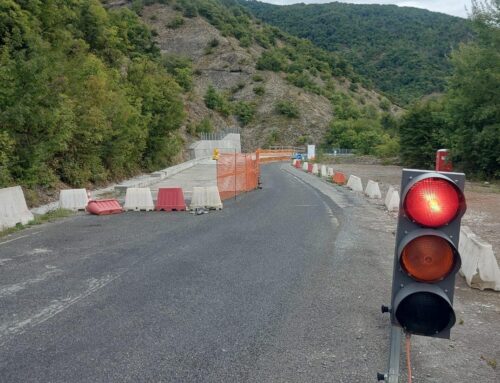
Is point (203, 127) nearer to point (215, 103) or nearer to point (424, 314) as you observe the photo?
point (215, 103)

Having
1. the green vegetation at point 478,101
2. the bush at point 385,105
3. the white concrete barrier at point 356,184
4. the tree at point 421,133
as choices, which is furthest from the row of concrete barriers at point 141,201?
the bush at point 385,105

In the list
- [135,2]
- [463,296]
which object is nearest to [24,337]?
[463,296]

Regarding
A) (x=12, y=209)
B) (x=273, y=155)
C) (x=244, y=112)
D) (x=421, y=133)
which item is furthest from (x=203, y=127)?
(x=12, y=209)

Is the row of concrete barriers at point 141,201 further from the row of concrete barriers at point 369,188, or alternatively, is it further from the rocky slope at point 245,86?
the rocky slope at point 245,86

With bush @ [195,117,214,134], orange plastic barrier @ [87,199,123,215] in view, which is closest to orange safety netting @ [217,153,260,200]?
orange plastic barrier @ [87,199,123,215]

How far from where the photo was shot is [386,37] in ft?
511

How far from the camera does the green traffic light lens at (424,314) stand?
2.74 m

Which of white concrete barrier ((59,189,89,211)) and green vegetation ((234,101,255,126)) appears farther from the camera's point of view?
green vegetation ((234,101,255,126))

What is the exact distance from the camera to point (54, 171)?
69.8 ft

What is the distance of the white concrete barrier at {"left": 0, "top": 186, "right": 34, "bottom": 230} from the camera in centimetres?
1259

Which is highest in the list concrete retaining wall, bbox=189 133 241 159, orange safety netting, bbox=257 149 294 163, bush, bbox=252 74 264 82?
bush, bbox=252 74 264 82

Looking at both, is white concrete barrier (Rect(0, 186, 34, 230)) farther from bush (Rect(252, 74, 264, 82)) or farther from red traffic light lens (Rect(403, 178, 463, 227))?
bush (Rect(252, 74, 264, 82))

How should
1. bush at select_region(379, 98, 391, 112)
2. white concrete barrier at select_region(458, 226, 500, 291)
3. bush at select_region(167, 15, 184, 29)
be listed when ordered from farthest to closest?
bush at select_region(167, 15, 184, 29), bush at select_region(379, 98, 391, 112), white concrete barrier at select_region(458, 226, 500, 291)

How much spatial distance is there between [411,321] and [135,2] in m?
145
